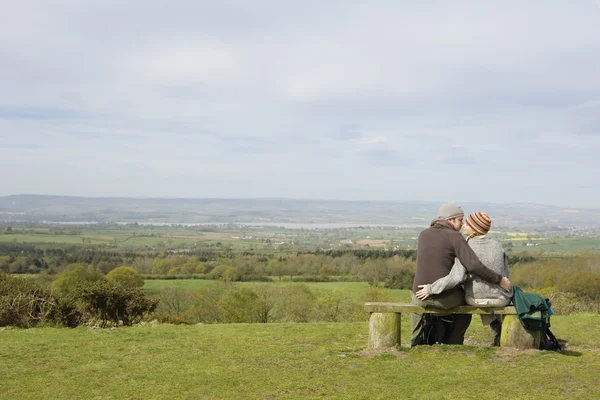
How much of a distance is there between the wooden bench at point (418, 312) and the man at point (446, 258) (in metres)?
0.16

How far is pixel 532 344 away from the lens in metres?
7.98

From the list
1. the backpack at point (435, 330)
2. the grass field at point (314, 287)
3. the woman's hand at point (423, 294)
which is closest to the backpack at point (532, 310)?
the backpack at point (435, 330)

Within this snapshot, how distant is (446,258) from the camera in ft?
26.0

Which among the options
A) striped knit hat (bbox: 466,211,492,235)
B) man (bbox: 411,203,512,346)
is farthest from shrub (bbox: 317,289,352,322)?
striped knit hat (bbox: 466,211,492,235)

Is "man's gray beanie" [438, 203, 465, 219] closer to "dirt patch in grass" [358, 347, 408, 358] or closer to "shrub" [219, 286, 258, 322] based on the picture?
"dirt patch in grass" [358, 347, 408, 358]

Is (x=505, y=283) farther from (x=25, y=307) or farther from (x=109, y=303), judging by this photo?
(x=25, y=307)

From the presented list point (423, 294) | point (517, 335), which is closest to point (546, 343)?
point (517, 335)

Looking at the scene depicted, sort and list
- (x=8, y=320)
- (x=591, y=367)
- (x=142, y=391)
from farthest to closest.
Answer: (x=8, y=320) → (x=591, y=367) → (x=142, y=391)

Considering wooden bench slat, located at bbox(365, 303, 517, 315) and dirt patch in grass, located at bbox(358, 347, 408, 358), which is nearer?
wooden bench slat, located at bbox(365, 303, 517, 315)

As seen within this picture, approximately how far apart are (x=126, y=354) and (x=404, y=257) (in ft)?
227

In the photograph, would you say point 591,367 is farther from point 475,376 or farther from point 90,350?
point 90,350

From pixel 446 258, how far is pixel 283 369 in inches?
118

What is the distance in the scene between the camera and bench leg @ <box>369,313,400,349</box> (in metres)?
8.45

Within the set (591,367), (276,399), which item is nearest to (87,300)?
(276,399)
